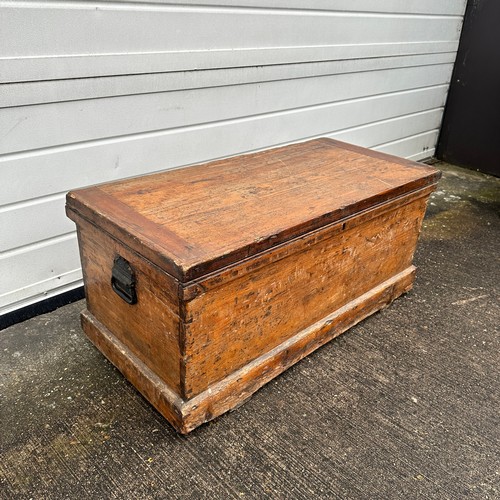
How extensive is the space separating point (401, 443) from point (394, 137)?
238cm

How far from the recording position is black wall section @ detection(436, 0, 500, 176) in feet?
10.8

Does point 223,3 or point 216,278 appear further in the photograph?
point 223,3

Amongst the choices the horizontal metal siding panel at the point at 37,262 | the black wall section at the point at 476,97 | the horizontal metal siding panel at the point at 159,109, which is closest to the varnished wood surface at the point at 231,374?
the horizontal metal siding panel at the point at 37,262

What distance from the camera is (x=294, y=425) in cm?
138

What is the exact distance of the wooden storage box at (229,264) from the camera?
1.22 metres

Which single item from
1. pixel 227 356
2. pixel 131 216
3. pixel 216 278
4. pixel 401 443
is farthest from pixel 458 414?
pixel 131 216

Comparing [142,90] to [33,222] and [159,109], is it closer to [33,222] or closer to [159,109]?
[159,109]

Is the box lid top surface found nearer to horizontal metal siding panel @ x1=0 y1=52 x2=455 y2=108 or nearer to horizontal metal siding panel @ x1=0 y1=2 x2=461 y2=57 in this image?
horizontal metal siding panel @ x1=0 y1=52 x2=455 y2=108

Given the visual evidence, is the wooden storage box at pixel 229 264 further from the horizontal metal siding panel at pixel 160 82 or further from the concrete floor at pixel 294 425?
the horizontal metal siding panel at pixel 160 82

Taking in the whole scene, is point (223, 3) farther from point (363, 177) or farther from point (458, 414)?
point (458, 414)

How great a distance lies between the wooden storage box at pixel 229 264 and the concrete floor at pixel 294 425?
0.26ft

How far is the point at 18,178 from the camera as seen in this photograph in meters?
1.63

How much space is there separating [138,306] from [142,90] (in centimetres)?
88

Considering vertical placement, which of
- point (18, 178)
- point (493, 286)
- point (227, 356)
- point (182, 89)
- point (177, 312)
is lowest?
point (493, 286)
